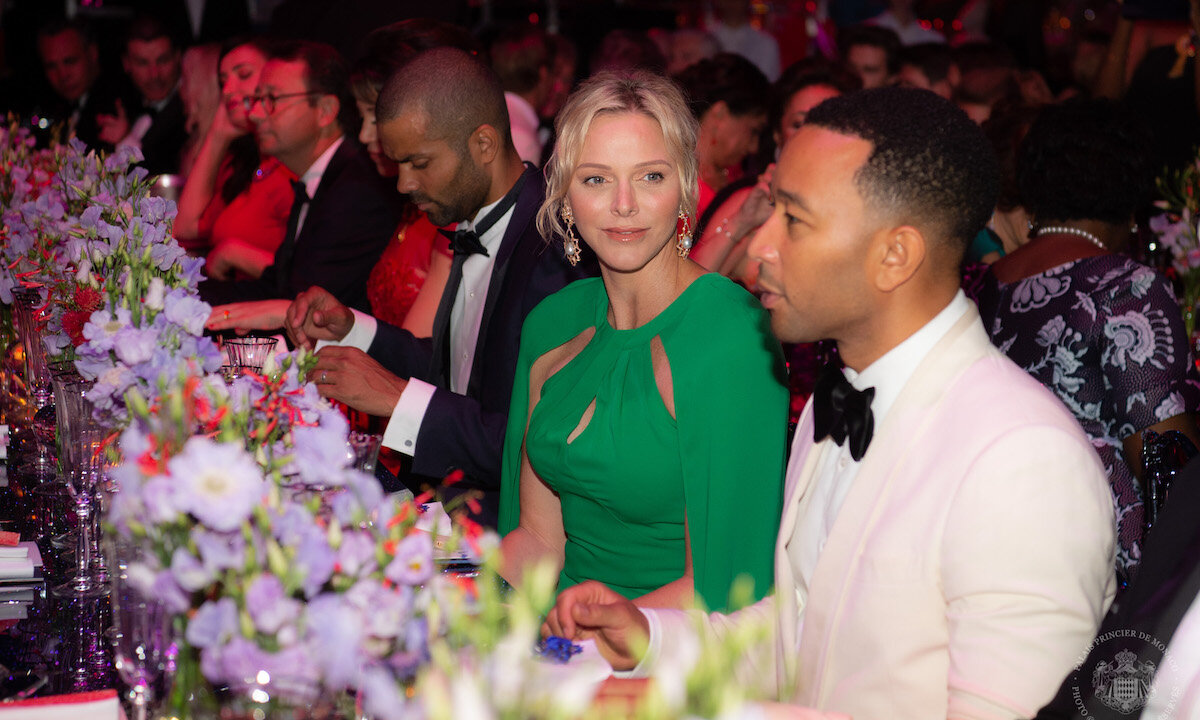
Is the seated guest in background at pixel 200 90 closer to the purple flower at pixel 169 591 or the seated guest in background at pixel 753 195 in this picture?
the seated guest in background at pixel 753 195

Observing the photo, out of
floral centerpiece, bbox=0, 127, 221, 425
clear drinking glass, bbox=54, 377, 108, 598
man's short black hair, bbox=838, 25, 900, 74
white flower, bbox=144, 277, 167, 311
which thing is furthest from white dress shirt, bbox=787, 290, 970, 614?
man's short black hair, bbox=838, 25, 900, 74

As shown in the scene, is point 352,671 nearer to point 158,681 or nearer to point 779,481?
point 158,681

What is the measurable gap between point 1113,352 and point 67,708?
92.8 inches

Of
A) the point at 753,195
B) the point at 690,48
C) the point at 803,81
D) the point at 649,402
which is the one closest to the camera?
the point at 649,402

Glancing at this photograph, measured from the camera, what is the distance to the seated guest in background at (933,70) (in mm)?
6418

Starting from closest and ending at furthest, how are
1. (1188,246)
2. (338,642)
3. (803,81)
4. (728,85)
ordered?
1. (338,642)
2. (1188,246)
3. (803,81)
4. (728,85)

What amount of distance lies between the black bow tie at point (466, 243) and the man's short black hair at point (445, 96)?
0.74ft

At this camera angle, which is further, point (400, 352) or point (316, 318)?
point (400, 352)

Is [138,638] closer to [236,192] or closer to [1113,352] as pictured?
[1113,352]

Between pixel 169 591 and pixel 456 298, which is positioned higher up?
pixel 169 591

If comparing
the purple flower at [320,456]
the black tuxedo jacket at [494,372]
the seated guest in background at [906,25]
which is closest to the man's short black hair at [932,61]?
the seated guest in background at [906,25]

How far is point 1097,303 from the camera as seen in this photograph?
282 cm

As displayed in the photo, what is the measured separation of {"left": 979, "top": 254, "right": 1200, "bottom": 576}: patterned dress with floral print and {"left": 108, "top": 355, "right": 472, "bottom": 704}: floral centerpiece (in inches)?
82.5

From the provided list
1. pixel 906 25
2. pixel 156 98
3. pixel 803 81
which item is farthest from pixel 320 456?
pixel 906 25
